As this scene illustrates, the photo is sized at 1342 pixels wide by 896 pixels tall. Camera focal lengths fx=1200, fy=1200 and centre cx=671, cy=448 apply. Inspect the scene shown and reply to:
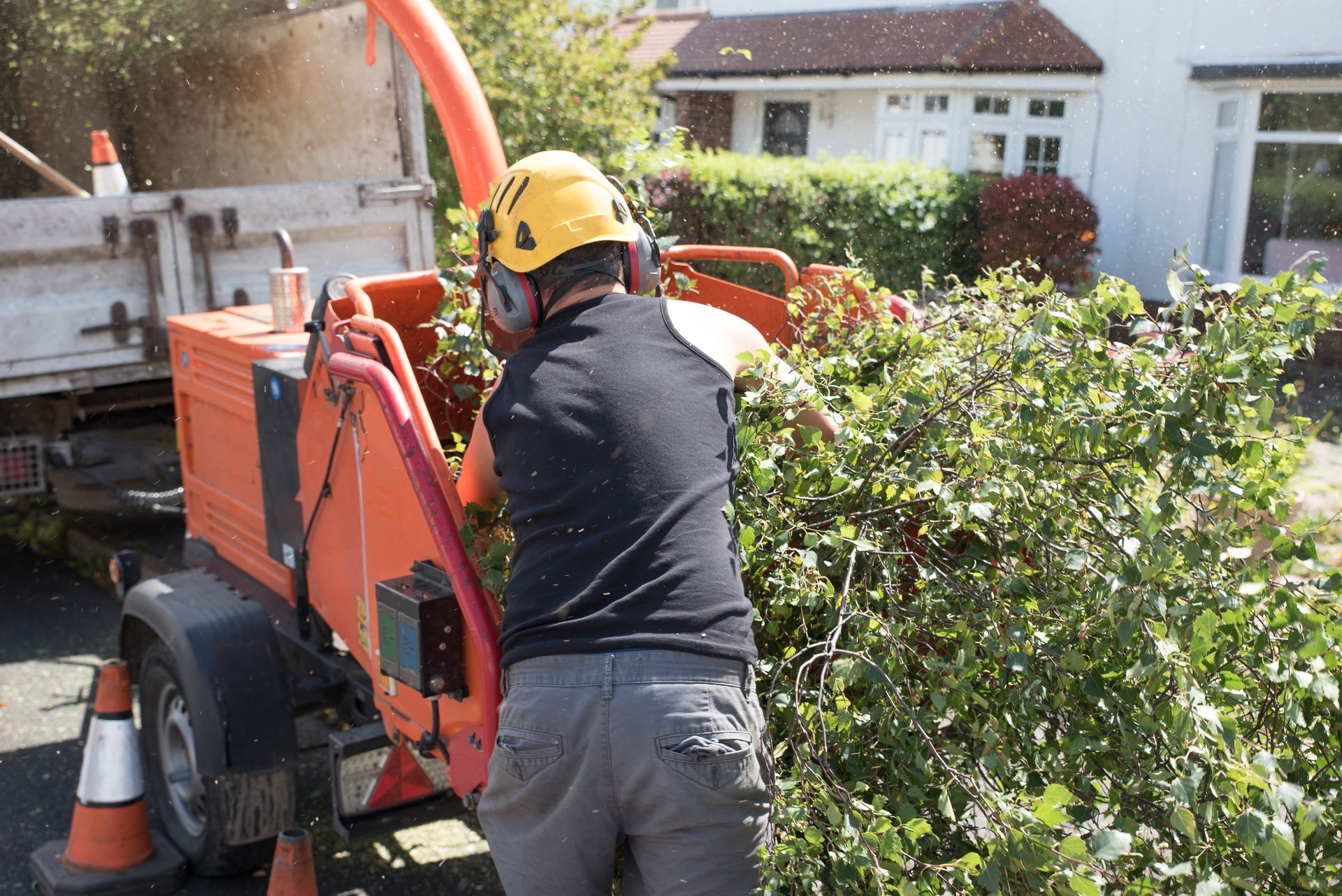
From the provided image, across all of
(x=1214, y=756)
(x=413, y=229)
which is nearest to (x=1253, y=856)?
(x=1214, y=756)

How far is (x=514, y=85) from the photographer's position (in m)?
9.84

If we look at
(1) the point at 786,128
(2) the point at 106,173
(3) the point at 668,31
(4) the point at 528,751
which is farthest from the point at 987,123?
(4) the point at 528,751

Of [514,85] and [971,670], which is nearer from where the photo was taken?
[971,670]

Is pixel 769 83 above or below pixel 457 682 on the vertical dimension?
above

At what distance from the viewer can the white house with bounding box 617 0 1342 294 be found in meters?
14.0

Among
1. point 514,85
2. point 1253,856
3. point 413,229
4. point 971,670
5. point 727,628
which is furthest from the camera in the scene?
point 514,85

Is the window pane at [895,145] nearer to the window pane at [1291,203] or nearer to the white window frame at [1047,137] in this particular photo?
the white window frame at [1047,137]

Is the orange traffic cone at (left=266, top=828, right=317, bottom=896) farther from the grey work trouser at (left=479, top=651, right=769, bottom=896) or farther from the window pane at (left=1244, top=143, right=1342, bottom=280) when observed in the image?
the window pane at (left=1244, top=143, right=1342, bottom=280)

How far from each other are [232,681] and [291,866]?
598mm

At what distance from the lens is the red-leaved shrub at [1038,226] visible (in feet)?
44.9

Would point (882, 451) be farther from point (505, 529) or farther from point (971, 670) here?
point (505, 529)

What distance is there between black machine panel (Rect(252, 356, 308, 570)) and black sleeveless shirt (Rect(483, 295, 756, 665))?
158cm

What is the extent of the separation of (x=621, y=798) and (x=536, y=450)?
25.7 inches

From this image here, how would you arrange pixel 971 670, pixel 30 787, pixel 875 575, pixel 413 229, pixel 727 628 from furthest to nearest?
1. pixel 413 229
2. pixel 30 787
3. pixel 875 575
4. pixel 971 670
5. pixel 727 628
